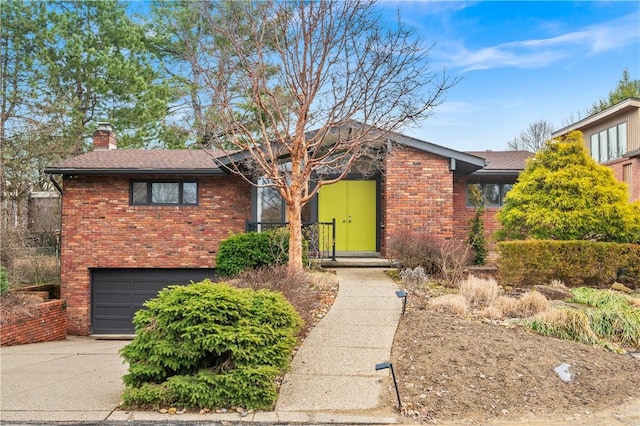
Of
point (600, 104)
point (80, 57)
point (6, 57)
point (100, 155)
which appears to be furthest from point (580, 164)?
point (600, 104)

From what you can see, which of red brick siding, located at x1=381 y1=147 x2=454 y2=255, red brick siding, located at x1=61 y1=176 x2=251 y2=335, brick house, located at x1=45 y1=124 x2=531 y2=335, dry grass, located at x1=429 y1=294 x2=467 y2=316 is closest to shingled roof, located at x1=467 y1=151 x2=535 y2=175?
red brick siding, located at x1=381 y1=147 x2=454 y2=255

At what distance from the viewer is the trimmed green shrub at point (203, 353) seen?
16.8 ft

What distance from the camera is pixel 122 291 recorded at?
14328 millimetres

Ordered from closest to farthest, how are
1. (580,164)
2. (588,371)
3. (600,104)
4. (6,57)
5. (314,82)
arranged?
(588,371)
(314,82)
(580,164)
(6,57)
(600,104)

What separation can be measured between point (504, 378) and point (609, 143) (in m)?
20.5

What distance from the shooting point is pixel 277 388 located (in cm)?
566

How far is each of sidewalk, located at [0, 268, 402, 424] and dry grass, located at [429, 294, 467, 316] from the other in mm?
626

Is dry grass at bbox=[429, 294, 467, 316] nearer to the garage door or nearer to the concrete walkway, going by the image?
the concrete walkway

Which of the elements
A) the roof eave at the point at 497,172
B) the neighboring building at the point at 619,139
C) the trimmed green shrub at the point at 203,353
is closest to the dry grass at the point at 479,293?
the trimmed green shrub at the point at 203,353

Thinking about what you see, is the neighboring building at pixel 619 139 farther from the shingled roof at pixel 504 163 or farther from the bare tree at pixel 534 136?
the bare tree at pixel 534 136

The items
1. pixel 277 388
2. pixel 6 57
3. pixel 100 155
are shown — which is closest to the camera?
pixel 277 388

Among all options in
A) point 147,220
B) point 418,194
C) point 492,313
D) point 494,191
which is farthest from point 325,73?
point 494,191

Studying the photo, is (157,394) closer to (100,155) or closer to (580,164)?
(580,164)

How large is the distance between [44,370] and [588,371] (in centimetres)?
758
